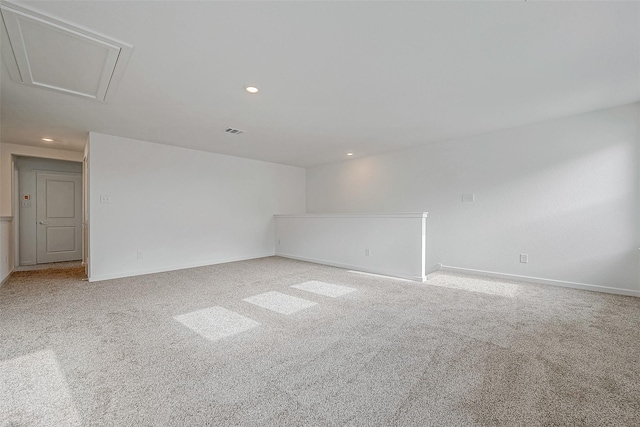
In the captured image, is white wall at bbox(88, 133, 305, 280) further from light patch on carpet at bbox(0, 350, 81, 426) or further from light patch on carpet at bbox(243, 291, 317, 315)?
light patch on carpet at bbox(0, 350, 81, 426)

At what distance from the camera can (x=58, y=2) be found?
1645 millimetres

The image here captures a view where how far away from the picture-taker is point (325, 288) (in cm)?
367

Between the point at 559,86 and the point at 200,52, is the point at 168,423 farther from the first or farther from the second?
the point at 559,86

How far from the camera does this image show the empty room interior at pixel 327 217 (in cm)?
158

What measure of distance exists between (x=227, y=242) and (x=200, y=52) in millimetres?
4243

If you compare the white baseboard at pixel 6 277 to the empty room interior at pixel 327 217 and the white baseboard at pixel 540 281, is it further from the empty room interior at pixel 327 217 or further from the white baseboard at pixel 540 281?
the white baseboard at pixel 540 281

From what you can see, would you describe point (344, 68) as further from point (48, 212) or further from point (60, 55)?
point (48, 212)

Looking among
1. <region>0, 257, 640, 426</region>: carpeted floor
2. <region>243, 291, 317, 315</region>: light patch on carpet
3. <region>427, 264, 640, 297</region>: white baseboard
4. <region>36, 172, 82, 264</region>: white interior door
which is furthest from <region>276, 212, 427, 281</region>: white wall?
<region>36, 172, 82, 264</region>: white interior door

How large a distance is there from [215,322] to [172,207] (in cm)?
328

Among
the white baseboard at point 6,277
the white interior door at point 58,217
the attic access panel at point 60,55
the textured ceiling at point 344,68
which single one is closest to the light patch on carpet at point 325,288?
the textured ceiling at point 344,68

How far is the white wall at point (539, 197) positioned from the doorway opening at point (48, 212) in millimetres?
7089

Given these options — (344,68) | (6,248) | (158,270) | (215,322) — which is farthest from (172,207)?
(344,68)

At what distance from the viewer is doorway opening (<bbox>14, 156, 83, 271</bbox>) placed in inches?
215

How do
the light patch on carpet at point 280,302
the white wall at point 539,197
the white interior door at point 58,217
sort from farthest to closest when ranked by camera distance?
the white interior door at point 58,217
the white wall at point 539,197
the light patch on carpet at point 280,302
